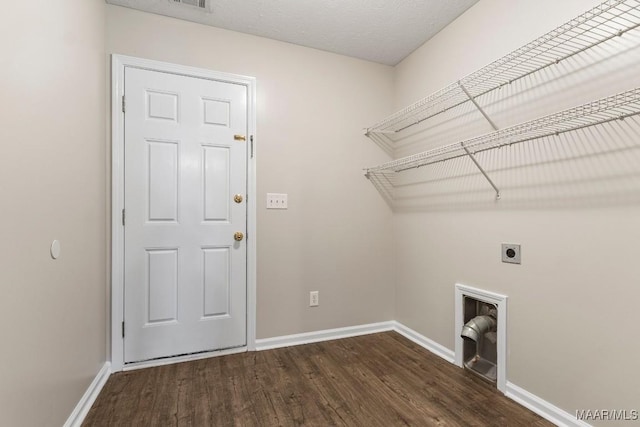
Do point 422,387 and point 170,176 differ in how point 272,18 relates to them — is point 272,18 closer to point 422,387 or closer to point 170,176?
point 170,176

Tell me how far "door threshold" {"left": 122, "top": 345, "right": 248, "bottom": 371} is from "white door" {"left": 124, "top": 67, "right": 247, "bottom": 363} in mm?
32

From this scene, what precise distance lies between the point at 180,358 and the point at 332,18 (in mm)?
2682

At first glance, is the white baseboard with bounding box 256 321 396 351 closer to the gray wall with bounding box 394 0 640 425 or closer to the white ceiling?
the gray wall with bounding box 394 0 640 425

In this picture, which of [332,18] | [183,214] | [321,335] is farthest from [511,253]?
[183,214]

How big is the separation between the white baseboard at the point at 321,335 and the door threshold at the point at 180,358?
178mm

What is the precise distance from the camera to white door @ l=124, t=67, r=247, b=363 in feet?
6.98

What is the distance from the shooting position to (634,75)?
1.31 m

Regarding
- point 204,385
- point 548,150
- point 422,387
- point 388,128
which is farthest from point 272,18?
point 422,387

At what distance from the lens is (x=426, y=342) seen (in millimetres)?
2463

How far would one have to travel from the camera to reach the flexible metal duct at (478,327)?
1934 millimetres

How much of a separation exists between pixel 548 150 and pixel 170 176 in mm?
2353

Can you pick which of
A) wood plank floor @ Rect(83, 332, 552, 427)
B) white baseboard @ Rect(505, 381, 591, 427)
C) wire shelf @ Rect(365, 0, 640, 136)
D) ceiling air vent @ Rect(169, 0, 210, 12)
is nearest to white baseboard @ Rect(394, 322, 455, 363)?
wood plank floor @ Rect(83, 332, 552, 427)

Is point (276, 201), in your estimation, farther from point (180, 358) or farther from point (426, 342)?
point (426, 342)

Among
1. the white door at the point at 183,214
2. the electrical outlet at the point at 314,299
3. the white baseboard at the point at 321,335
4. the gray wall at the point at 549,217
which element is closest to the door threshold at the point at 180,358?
the white door at the point at 183,214
